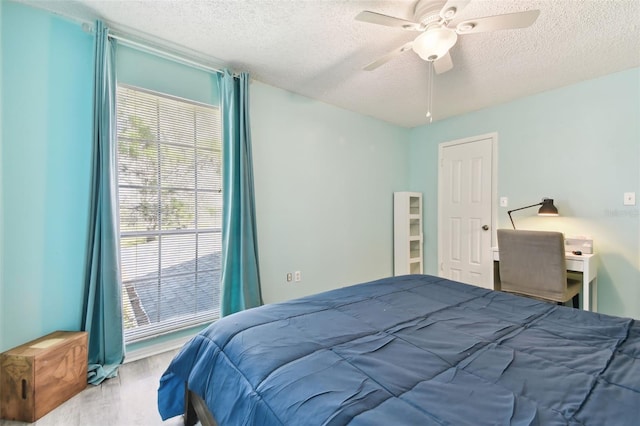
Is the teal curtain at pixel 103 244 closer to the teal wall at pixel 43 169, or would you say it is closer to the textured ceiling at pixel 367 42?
the teal wall at pixel 43 169

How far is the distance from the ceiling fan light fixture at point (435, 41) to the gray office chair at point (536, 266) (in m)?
1.77

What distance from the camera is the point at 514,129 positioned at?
3.13 m

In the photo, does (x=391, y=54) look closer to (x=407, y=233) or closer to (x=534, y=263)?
(x=534, y=263)

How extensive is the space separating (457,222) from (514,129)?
128cm

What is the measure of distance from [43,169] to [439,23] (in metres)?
2.62

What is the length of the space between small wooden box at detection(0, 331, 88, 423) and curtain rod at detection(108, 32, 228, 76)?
2.06 metres

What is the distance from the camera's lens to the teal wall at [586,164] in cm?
245

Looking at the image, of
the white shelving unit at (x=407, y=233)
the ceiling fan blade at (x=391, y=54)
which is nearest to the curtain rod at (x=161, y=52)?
the ceiling fan blade at (x=391, y=54)

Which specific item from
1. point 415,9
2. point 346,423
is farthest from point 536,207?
point 346,423

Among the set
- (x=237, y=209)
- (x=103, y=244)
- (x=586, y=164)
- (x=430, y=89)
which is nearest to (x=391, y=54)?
(x=430, y=89)

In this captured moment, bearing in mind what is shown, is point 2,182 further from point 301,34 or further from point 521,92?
point 521,92

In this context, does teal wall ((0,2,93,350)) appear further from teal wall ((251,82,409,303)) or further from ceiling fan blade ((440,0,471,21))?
ceiling fan blade ((440,0,471,21))

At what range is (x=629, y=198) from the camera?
2.44 metres

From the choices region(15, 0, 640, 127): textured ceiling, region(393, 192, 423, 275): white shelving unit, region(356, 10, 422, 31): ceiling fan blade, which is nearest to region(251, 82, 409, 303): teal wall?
region(393, 192, 423, 275): white shelving unit
